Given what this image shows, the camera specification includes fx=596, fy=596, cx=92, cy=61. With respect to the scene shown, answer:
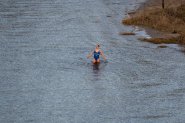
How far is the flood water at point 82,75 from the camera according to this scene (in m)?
37.6

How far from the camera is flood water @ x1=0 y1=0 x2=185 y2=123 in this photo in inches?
1481

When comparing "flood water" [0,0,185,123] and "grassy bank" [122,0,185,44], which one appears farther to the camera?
"grassy bank" [122,0,185,44]

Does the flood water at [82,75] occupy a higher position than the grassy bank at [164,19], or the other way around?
the grassy bank at [164,19]

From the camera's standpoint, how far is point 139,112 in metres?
38.0

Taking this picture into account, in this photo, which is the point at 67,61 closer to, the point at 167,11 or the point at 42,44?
the point at 42,44

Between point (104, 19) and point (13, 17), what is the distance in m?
11.5

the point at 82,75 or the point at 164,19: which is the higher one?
the point at 164,19

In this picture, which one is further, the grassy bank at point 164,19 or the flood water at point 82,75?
the grassy bank at point 164,19

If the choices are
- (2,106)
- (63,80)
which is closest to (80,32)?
(63,80)

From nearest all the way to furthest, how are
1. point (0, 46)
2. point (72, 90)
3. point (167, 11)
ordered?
point (72, 90) → point (0, 46) → point (167, 11)

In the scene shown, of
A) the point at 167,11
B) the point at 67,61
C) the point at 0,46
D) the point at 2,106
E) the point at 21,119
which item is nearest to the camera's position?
the point at 21,119

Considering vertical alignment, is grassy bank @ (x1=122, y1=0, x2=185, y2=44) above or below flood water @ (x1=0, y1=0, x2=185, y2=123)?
above

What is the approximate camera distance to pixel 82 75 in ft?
152

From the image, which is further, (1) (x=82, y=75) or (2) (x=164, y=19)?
(2) (x=164, y=19)
